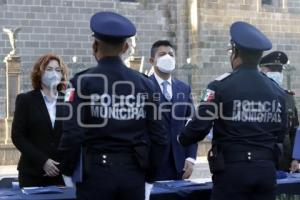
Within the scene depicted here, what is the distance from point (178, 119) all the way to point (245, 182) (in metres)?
1.46

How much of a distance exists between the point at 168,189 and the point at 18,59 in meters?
12.8

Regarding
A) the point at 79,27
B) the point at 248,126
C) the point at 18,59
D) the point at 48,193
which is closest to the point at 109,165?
the point at 48,193

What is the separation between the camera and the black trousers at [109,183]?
338 centimetres

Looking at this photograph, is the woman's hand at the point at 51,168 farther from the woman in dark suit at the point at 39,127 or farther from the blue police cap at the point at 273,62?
the blue police cap at the point at 273,62

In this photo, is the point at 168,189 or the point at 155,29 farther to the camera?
the point at 155,29

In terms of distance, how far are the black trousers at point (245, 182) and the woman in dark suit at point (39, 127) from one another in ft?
4.50

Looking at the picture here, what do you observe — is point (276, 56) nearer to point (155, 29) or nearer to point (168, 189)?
point (168, 189)

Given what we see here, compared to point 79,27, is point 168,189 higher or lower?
lower

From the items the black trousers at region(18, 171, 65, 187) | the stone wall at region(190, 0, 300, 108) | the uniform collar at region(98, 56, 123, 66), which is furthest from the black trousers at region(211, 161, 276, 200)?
the stone wall at region(190, 0, 300, 108)

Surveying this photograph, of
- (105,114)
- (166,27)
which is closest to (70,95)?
(105,114)

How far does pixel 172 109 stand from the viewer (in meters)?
5.18

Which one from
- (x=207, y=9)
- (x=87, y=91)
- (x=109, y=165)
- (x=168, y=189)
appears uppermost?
(x=207, y=9)

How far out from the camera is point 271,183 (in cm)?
387

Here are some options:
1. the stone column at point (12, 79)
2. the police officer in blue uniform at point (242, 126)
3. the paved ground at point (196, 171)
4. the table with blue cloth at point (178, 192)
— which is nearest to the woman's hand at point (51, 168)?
the table with blue cloth at point (178, 192)
